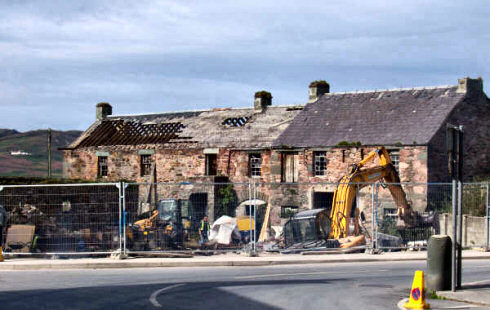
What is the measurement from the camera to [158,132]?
47.6m

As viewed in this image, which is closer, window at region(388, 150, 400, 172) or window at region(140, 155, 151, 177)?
window at region(388, 150, 400, 172)

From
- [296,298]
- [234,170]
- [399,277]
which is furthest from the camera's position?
[234,170]

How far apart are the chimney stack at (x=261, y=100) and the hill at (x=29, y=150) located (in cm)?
2947

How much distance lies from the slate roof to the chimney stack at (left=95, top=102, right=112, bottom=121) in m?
18.3

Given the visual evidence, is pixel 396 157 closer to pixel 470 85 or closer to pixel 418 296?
pixel 470 85

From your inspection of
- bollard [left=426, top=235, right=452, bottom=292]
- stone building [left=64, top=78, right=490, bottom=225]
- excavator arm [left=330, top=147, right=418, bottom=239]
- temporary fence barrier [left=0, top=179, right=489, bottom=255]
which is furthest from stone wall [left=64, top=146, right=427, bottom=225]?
bollard [left=426, top=235, right=452, bottom=292]

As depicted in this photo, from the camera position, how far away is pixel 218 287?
1468cm

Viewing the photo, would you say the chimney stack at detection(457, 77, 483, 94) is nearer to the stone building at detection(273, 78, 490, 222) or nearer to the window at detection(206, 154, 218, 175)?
the stone building at detection(273, 78, 490, 222)

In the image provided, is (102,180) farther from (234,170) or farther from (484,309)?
(484,309)

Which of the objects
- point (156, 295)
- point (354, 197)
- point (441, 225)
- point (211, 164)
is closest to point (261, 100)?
point (211, 164)

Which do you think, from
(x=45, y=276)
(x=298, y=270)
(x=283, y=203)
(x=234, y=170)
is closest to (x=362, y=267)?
(x=298, y=270)

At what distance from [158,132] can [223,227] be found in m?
25.5

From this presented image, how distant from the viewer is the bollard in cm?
1409

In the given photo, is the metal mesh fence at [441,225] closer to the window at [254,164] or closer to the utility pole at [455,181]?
the utility pole at [455,181]
